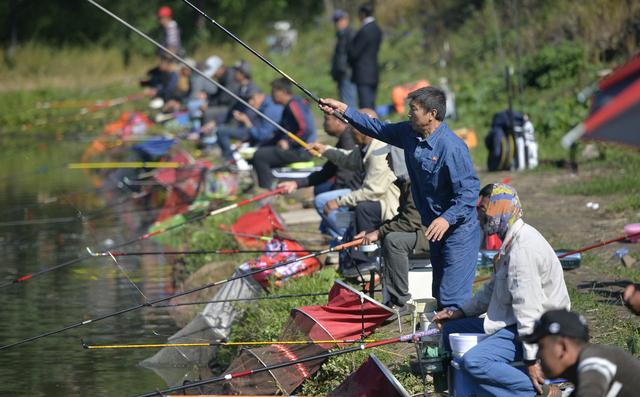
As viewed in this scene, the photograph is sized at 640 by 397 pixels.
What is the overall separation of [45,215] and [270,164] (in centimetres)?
381

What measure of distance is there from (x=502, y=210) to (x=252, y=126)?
32.3 ft

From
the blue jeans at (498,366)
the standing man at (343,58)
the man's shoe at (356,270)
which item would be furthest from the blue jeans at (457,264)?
the standing man at (343,58)

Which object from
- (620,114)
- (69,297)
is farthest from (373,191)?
(620,114)

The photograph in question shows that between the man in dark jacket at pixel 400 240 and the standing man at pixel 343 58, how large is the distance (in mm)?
8397

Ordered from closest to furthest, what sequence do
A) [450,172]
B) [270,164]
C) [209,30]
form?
[450,172] < [270,164] < [209,30]

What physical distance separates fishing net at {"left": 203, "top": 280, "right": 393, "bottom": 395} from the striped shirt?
277cm

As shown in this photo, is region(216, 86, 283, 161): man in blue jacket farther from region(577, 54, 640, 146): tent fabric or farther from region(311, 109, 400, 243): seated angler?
region(577, 54, 640, 146): tent fabric

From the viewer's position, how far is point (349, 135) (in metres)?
10.2

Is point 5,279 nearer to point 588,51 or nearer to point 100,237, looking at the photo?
point 100,237

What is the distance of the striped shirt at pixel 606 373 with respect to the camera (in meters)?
4.20

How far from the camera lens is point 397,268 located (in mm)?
7684

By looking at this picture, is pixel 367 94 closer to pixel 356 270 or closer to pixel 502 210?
pixel 356 270

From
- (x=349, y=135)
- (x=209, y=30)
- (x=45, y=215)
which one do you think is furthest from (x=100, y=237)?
(x=209, y=30)

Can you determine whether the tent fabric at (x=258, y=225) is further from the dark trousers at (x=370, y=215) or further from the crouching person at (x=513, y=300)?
the crouching person at (x=513, y=300)
